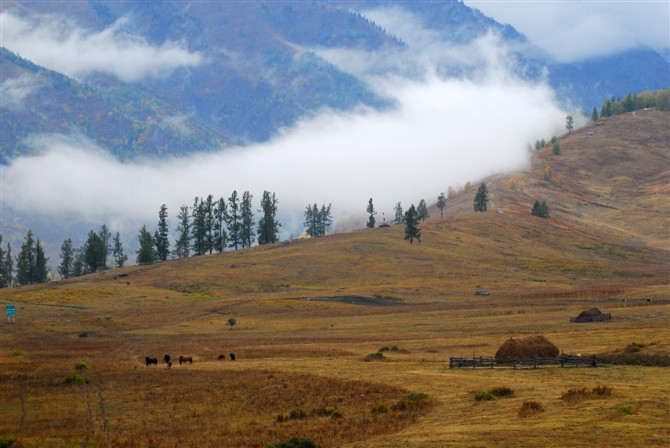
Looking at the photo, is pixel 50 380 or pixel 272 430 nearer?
pixel 272 430

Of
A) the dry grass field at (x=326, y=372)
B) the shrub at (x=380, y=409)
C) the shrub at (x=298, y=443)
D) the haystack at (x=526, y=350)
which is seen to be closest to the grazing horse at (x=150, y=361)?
the dry grass field at (x=326, y=372)

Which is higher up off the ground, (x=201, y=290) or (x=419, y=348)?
(x=201, y=290)

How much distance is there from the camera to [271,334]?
101 meters

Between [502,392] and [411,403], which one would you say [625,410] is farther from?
[411,403]

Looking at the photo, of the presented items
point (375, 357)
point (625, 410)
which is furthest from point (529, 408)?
point (375, 357)

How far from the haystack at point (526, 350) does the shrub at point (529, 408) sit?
2077 cm

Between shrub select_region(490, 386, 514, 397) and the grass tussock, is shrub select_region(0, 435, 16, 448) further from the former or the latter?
the grass tussock

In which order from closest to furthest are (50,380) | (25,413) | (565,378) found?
(25,413)
(565,378)
(50,380)

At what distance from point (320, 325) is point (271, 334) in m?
11.2

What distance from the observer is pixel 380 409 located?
4444 centimetres

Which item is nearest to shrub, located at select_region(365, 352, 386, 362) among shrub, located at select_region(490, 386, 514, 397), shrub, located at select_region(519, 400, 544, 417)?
shrub, located at select_region(490, 386, 514, 397)

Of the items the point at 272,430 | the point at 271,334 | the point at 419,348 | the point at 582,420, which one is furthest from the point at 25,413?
the point at 271,334

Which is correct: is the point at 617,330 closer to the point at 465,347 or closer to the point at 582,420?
the point at 465,347

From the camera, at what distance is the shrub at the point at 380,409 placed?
44.2m
